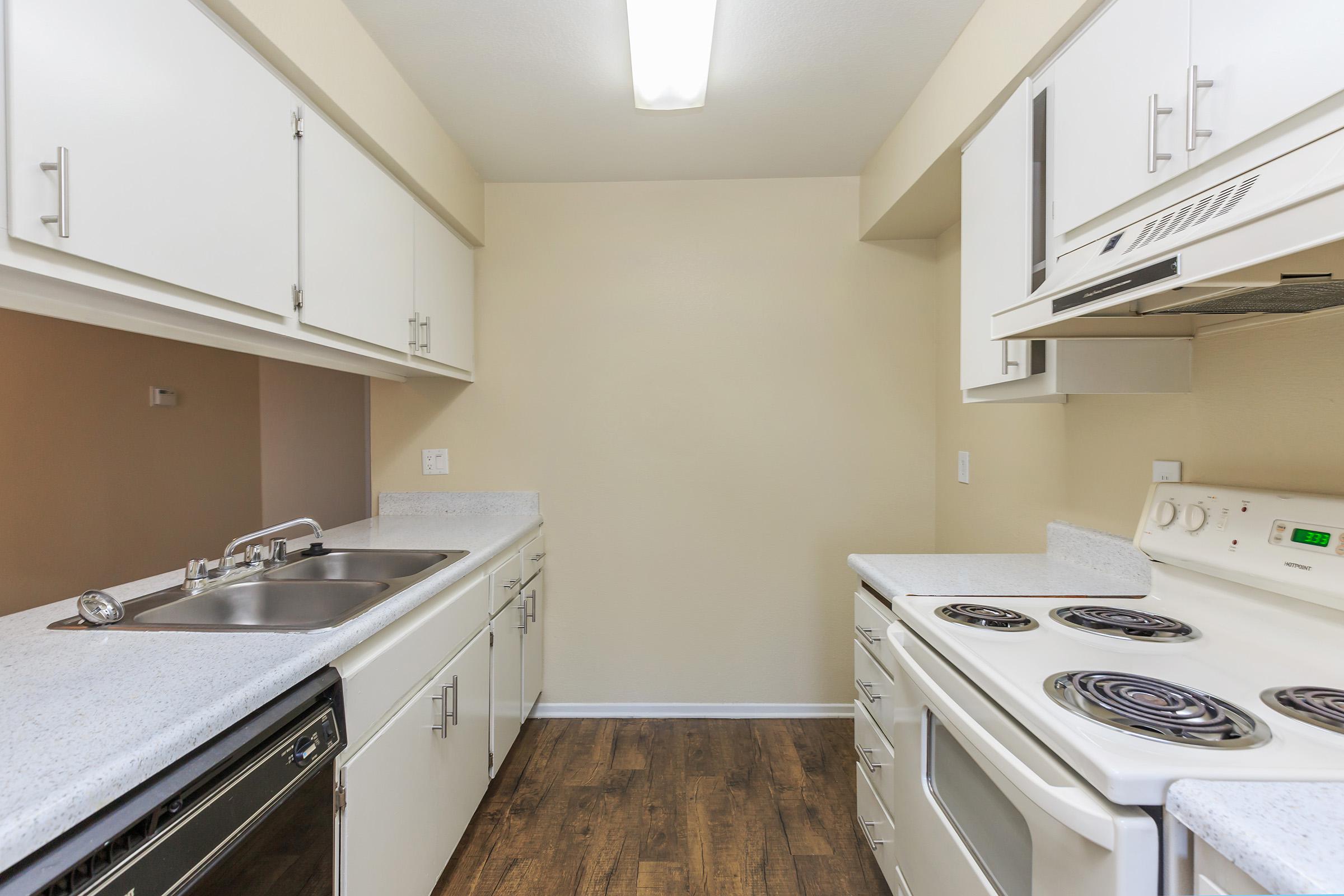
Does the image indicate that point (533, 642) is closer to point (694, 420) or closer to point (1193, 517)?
point (694, 420)

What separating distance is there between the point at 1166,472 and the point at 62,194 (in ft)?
7.23

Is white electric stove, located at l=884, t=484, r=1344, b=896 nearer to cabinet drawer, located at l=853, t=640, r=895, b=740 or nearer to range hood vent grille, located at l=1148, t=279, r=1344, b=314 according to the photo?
cabinet drawer, located at l=853, t=640, r=895, b=740

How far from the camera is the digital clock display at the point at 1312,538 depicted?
3.38 ft

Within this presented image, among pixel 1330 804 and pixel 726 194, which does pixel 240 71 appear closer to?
pixel 726 194

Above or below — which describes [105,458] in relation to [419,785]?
above

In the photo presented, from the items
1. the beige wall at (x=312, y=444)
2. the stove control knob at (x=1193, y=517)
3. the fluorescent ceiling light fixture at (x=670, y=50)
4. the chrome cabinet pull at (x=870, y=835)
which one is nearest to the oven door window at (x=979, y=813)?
Result: the chrome cabinet pull at (x=870, y=835)

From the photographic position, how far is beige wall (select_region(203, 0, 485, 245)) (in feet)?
4.39

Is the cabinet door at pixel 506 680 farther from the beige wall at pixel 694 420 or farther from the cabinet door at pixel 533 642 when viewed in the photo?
the beige wall at pixel 694 420

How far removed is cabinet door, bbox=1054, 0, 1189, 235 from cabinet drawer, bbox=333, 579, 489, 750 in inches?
66.8

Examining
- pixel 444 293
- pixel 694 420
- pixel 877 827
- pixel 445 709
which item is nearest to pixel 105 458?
pixel 444 293

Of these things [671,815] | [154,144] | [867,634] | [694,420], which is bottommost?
[671,815]

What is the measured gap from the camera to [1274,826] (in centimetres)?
60

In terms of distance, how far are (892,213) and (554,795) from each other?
2527mm

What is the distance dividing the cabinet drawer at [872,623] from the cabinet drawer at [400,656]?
1.13 meters
